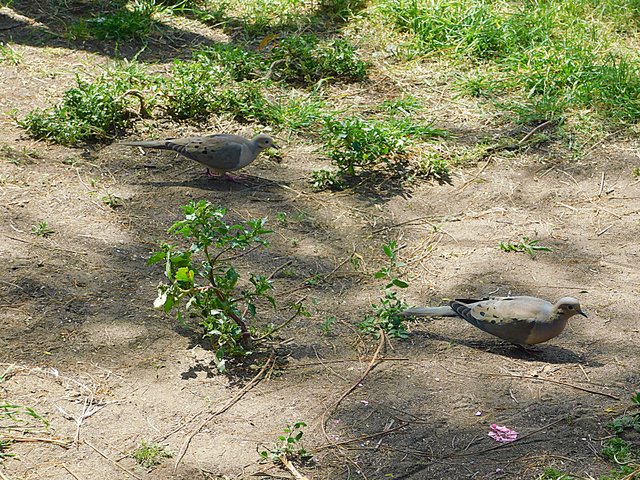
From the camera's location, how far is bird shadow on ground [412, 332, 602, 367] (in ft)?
14.3

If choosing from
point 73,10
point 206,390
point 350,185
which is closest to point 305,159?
point 350,185

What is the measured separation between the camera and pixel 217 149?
584cm

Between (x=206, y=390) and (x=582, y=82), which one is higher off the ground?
(x=582, y=82)

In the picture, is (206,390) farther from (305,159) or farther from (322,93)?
(322,93)

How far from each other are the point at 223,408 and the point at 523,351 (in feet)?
5.35

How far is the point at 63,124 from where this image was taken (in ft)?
20.7

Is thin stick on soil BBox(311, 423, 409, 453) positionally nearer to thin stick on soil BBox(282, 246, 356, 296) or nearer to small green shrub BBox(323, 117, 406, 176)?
thin stick on soil BBox(282, 246, 356, 296)

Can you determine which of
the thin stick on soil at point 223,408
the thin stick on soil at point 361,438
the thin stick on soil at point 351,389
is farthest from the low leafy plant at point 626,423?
the thin stick on soil at point 223,408

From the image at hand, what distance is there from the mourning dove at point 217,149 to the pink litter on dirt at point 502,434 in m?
2.83

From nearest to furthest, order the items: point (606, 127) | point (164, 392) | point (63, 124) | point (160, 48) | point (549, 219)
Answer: point (164, 392) < point (549, 219) < point (63, 124) < point (606, 127) < point (160, 48)

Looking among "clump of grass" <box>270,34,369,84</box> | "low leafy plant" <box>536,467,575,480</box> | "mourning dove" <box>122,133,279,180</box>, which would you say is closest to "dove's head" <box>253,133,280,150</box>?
"mourning dove" <box>122,133,279,180</box>

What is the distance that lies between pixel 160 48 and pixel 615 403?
5.55 m

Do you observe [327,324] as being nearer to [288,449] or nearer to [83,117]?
[288,449]

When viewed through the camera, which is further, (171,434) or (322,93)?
(322,93)
